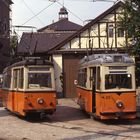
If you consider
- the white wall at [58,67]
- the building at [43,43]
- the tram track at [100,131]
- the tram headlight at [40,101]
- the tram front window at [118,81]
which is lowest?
the tram track at [100,131]

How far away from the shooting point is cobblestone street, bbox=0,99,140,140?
16.2m

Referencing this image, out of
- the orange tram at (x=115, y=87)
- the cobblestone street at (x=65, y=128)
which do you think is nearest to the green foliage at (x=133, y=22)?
the orange tram at (x=115, y=87)

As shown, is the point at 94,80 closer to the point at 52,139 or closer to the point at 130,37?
the point at 130,37

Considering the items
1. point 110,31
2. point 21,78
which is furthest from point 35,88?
point 110,31

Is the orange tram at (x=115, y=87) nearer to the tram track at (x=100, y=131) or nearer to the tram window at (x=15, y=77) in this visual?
the tram track at (x=100, y=131)

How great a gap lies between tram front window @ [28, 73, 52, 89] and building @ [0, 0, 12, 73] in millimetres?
34560

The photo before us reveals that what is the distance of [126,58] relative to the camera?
67.0 ft

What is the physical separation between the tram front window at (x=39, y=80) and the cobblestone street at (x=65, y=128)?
1533mm

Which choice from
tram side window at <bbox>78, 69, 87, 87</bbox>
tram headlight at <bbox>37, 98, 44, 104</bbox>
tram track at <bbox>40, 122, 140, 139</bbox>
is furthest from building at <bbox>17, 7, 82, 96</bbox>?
tram track at <bbox>40, 122, 140, 139</bbox>

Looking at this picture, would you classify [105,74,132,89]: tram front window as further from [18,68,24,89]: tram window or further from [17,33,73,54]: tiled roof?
[17,33,73,54]: tiled roof

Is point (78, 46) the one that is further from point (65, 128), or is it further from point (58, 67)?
point (65, 128)

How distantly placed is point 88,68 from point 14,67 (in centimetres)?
349

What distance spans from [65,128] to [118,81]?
3.04 meters

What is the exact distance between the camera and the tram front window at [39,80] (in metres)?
21.4
